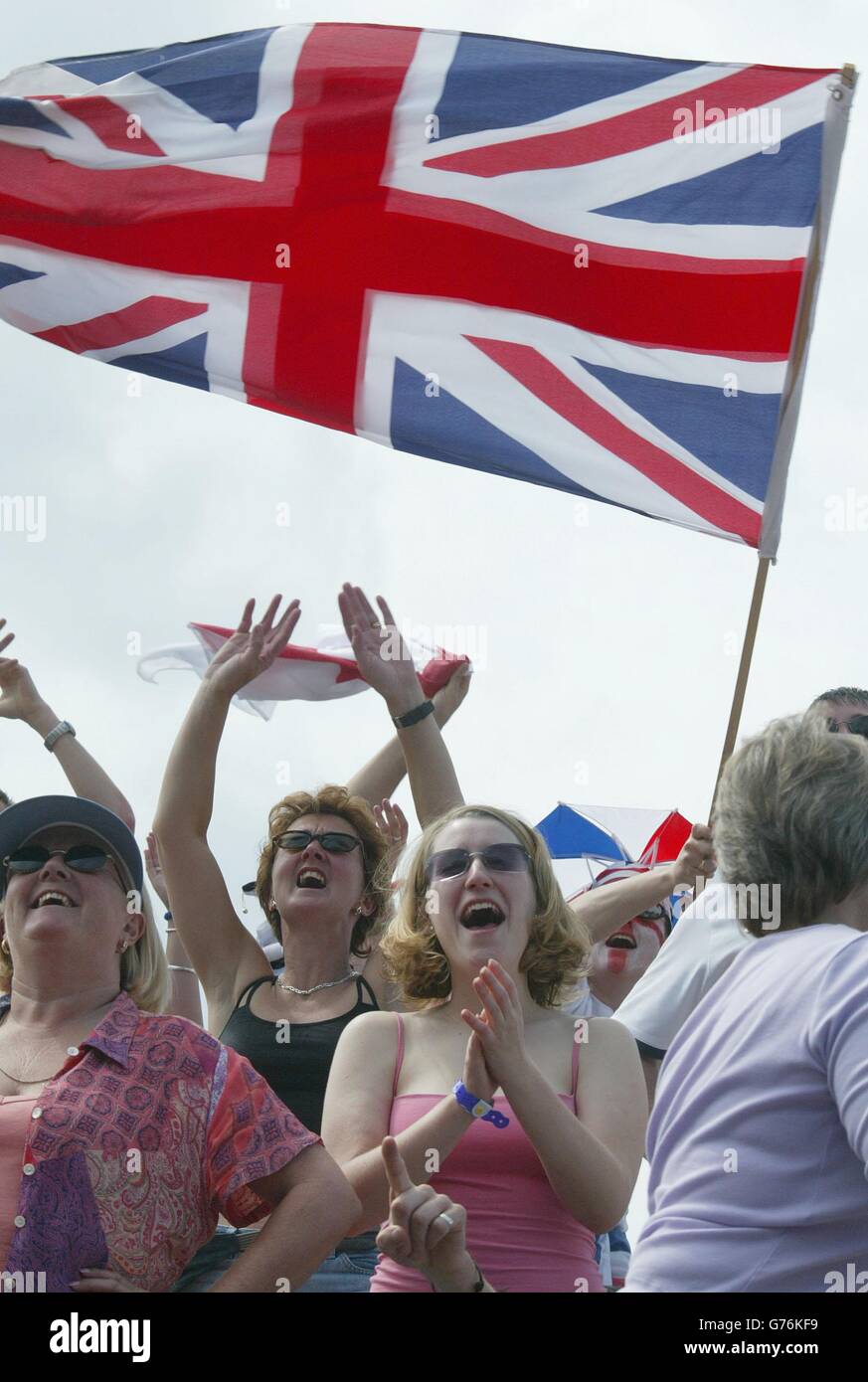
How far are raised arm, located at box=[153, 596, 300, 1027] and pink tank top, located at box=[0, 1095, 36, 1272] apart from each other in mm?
1413

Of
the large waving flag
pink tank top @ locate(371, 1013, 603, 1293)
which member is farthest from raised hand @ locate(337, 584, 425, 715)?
pink tank top @ locate(371, 1013, 603, 1293)

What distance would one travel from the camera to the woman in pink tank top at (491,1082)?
11.3 ft

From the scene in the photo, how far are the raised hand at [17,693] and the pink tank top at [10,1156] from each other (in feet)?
10.4

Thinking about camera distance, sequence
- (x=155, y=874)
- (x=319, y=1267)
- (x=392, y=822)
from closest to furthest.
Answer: (x=319, y=1267) < (x=392, y=822) < (x=155, y=874)

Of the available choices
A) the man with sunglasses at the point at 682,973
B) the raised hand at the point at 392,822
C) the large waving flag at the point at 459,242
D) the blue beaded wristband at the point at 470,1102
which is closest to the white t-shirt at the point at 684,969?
the man with sunglasses at the point at 682,973

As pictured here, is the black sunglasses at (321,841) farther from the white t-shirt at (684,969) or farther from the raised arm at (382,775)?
the white t-shirt at (684,969)

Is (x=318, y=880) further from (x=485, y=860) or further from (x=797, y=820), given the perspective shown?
(x=797, y=820)

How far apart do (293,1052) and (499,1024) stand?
1.27 meters

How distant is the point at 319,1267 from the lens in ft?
12.3

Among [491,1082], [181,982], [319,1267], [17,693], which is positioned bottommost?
[319,1267]

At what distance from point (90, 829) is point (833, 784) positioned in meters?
1.78

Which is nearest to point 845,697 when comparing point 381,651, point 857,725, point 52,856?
point 857,725
